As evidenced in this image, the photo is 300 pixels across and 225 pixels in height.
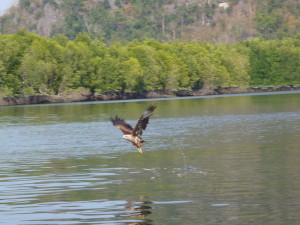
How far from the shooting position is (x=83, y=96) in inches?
7589

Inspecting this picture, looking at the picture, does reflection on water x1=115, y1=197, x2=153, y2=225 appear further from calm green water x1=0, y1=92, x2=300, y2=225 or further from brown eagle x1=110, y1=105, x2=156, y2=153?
brown eagle x1=110, y1=105, x2=156, y2=153

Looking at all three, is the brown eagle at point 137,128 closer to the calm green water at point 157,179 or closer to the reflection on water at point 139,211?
the calm green water at point 157,179

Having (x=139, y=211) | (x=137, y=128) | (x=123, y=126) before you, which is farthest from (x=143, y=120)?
(x=139, y=211)

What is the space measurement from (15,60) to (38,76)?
1141 centimetres

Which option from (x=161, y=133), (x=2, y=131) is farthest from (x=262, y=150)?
(x=2, y=131)

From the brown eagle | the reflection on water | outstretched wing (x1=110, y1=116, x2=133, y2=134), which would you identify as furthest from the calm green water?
outstretched wing (x1=110, y1=116, x2=133, y2=134)

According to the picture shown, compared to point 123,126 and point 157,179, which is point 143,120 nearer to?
point 123,126

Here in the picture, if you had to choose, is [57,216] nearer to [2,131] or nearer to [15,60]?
[2,131]

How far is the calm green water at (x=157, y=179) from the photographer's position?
82.2 ft

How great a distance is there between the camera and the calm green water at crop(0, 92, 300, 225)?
25047 mm

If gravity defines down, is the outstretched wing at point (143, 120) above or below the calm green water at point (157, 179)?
above

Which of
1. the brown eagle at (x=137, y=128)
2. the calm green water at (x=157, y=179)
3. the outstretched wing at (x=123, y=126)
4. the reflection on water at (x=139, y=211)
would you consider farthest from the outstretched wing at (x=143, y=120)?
the reflection on water at (x=139, y=211)

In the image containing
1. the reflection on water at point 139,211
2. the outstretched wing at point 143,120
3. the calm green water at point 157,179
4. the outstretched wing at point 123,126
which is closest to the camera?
the reflection on water at point 139,211

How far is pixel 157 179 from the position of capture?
34.1 meters
